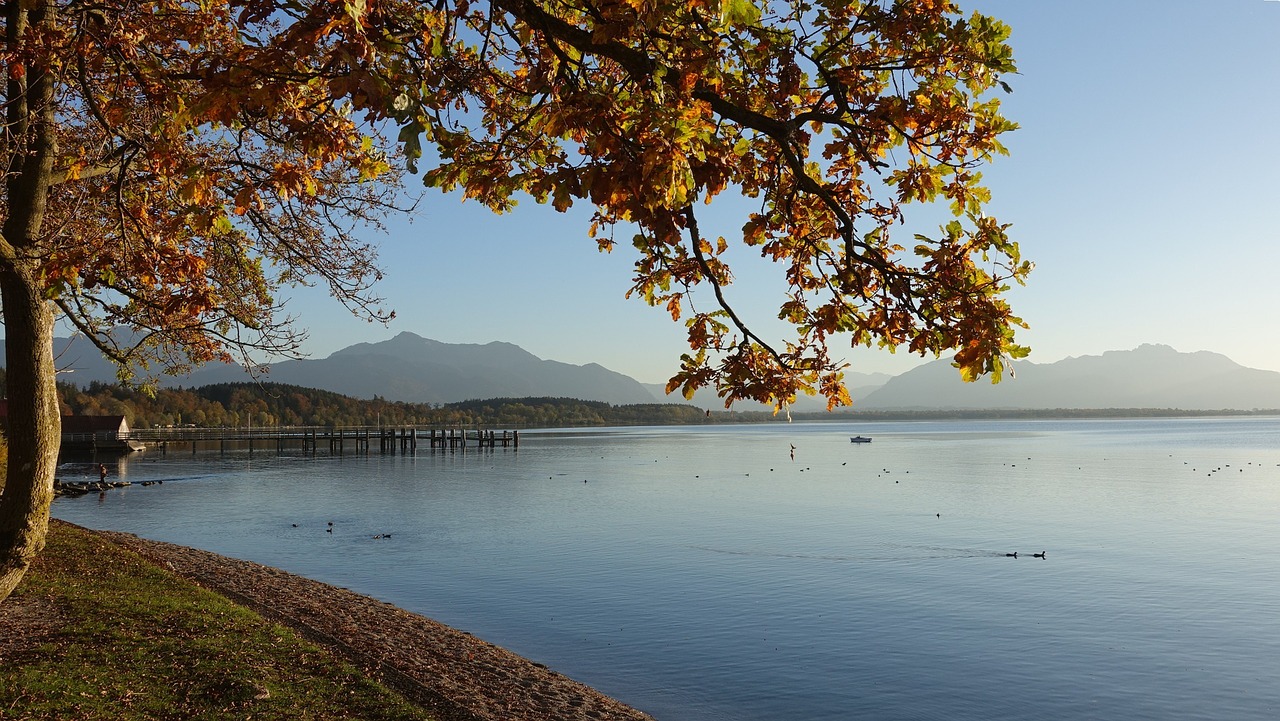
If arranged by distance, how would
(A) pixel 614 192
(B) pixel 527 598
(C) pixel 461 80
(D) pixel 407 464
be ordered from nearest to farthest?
(A) pixel 614 192
(C) pixel 461 80
(B) pixel 527 598
(D) pixel 407 464

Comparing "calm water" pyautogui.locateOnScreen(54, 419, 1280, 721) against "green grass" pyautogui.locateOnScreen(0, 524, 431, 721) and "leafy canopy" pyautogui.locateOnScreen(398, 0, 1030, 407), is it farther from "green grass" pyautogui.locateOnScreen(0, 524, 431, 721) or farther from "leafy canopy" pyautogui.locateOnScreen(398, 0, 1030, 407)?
"leafy canopy" pyautogui.locateOnScreen(398, 0, 1030, 407)

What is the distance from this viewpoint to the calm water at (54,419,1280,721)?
A: 647 inches

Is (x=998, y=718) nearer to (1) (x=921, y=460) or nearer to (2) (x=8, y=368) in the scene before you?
(2) (x=8, y=368)

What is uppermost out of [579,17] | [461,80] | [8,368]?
[579,17]

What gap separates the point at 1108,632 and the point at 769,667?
971 centimetres

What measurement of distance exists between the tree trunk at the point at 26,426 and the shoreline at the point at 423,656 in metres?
5.09

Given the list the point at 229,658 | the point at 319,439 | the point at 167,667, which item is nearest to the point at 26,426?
the point at 167,667

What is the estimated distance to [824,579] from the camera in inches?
1046

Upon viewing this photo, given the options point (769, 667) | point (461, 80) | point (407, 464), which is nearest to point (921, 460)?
point (407, 464)

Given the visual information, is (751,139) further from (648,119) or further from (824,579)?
(824,579)

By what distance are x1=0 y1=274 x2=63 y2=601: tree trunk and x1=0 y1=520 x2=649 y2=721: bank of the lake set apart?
1.62 metres

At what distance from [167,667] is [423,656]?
5.28 m

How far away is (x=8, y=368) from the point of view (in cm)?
855

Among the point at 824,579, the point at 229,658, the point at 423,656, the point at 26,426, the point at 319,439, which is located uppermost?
the point at 26,426
